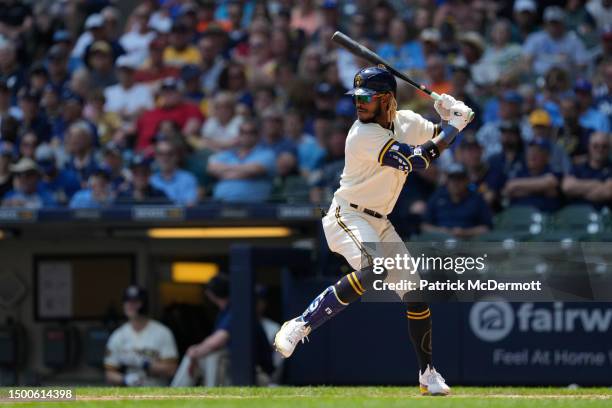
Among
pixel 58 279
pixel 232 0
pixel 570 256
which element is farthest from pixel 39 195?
pixel 570 256

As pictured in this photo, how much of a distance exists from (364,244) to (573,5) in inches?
271

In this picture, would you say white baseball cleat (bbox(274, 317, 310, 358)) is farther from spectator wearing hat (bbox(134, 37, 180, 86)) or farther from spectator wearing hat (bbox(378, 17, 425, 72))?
spectator wearing hat (bbox(134, 37, 180, 86))

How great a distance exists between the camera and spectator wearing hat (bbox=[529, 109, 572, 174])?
34.6ft

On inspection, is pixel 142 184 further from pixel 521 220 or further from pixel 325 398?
pixel 325 398

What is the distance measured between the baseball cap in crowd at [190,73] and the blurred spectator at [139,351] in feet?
10.4

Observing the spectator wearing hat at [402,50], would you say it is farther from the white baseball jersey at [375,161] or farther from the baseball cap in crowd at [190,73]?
the white baseball jersey at [375,161]

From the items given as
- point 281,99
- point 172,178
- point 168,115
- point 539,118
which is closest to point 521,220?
point 539,118

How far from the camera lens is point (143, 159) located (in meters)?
11.4

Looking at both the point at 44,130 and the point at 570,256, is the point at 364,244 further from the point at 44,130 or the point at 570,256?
the point at 44,130

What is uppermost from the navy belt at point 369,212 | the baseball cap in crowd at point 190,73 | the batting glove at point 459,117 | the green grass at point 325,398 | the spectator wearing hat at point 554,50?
the spectator wearing hat at point 554,50

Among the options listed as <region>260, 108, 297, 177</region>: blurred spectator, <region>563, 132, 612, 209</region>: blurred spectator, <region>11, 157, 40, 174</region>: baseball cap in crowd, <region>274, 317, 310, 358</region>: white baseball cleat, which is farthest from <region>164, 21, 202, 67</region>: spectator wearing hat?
<region>274, 317, 310, 358</region>: white baseball cleat

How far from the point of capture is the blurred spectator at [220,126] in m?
12.1

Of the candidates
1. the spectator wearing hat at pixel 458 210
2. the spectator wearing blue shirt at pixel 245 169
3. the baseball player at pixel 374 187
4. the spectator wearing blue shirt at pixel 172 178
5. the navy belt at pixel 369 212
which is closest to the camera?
the baseball player at pixel 374 187

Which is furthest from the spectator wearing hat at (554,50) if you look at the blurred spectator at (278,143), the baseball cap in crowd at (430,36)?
the blurred spectator at (278,143)
